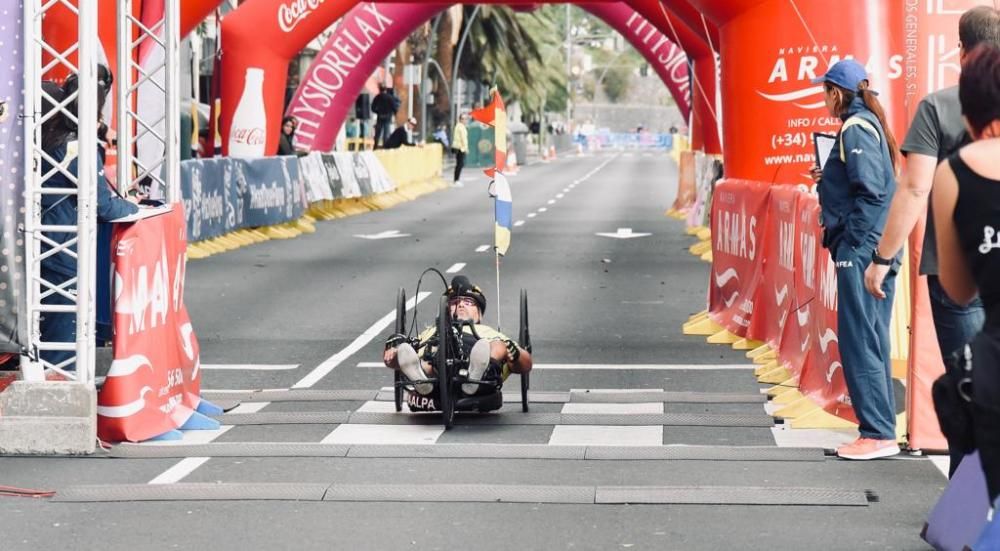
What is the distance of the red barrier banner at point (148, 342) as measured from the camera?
30.9ft

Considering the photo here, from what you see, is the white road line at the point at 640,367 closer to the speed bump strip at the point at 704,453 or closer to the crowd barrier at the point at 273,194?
the speed bump strip at the point at 704,453

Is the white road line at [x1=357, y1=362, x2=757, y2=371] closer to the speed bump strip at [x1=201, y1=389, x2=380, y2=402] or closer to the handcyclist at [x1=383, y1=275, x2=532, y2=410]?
the speed bump strip at [x1=201, y1=389, x2=380, y2=402]

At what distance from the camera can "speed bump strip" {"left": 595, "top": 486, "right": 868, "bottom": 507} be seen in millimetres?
7738

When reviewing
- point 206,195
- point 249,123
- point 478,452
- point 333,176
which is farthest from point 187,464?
point 333,176

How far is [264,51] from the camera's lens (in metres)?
28.7

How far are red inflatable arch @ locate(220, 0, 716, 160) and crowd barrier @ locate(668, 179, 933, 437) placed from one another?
12687mm

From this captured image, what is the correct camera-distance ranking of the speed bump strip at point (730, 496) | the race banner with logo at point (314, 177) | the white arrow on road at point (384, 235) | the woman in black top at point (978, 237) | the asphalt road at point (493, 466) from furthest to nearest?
the race banner with logo at point (314, 177) → the white arrow on road at point (384, 235) → the speed bump strip at point (730, 496) → the asphalt road at point (493, 466) → the woman in black top at point (978, 237)

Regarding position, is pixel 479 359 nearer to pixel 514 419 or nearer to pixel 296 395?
pixel 514 419

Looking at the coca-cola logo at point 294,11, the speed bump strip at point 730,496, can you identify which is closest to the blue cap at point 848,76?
the speed bump strip at point 730,496

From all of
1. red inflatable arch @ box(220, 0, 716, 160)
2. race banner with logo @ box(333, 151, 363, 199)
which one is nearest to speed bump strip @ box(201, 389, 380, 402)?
red inflatable arch @ box(220, 0, 716, 160)

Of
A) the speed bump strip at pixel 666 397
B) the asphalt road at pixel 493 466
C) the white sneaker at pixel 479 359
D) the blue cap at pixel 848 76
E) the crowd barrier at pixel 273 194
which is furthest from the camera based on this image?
the crowd barrier at pixel 273 194

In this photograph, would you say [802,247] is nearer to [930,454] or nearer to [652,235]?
[930,454]

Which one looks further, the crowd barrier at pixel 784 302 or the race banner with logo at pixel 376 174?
the race banner with logo at pixel 376 174

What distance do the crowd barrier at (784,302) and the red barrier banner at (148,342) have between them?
335cm
